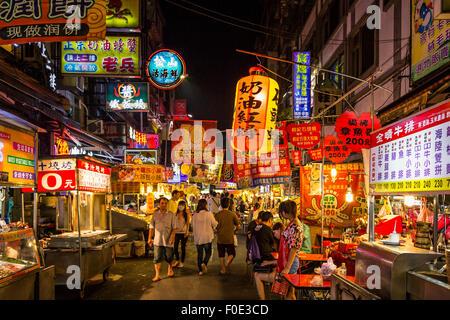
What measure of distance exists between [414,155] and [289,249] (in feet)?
8.94

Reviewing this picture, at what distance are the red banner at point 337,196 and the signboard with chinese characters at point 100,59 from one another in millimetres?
6174

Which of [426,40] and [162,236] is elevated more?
[426,40]

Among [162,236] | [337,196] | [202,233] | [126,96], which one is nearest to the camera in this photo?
[162,236]

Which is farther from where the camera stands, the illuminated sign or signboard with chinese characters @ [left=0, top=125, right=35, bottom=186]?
the illuminated sign

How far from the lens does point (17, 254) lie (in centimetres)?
525

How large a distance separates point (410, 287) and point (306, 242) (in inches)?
179

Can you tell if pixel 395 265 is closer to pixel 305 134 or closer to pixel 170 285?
pixel 170 285

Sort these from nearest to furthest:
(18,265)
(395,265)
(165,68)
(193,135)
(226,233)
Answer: (395,265), (18,265), (226,233), (165,68), (193,135)

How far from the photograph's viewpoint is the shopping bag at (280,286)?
5.55 m

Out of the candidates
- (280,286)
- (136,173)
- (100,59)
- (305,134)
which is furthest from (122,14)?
(280,286)

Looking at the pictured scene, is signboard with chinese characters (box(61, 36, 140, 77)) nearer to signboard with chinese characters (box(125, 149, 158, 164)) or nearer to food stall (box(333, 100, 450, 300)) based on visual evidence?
food stall (box(333, 100, 450, 300))

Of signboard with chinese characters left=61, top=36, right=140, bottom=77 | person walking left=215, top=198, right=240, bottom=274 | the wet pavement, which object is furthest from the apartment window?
the wet pavement

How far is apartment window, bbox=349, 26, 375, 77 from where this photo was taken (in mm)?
11922

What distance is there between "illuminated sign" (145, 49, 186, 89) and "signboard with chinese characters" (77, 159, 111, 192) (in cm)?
328
